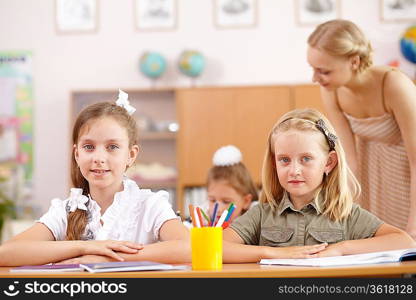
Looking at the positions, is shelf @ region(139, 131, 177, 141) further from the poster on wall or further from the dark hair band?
the dark hair band

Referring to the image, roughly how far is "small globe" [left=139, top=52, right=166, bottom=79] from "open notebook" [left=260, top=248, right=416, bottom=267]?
501cm

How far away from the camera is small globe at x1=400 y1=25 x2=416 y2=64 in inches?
248

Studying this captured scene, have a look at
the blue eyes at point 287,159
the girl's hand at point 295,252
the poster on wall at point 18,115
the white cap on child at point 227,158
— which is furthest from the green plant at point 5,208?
the girl's hand at point 295,252

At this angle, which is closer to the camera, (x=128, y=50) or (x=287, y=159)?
(x=287, y=159)

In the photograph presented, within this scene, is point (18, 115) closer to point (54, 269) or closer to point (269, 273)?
point (54, 269)

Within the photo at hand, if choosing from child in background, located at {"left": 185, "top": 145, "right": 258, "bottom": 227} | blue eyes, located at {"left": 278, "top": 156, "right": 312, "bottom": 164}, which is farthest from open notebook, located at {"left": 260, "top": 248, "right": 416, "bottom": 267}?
child in background, located at {"left": 185, "top": 145, "right": 258, "bottom": 227}

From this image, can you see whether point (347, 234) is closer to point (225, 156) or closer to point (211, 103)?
point (225, 156)

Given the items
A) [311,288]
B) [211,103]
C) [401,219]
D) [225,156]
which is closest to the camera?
[311,288]

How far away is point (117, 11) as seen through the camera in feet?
22.4

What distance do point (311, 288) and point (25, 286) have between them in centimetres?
54

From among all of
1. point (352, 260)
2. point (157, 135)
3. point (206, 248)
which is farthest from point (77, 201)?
point (157, 135)

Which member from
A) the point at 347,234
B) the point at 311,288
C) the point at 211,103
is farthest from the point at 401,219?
the point at 211,103

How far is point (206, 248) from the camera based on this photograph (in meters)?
1.57

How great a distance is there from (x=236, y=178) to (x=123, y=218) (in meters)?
1.39
